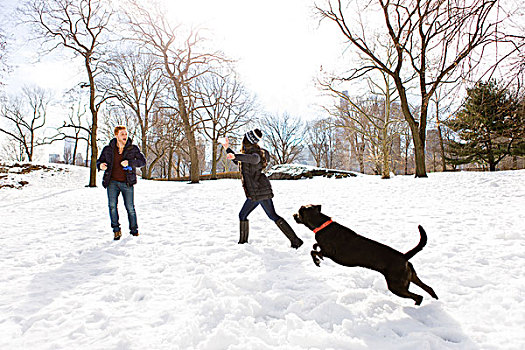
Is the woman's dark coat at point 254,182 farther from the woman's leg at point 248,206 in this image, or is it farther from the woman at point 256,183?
the woman's leg at point 248,206

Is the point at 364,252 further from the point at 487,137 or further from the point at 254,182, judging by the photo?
the point at 487,137

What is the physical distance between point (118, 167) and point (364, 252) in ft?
14.6

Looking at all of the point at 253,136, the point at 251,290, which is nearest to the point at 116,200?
the point at 253,136

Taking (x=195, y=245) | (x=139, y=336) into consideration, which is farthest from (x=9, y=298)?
(x=195, y=245)

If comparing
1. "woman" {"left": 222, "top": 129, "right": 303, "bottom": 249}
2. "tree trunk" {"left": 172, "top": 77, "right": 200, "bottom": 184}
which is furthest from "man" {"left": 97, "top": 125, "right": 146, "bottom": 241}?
"tree trunk" {"left": 172, "top": 77, "right": 200, "bottom": 184}

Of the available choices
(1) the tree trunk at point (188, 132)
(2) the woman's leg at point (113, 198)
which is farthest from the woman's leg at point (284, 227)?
(1) the tree trunk at point (188, 132)

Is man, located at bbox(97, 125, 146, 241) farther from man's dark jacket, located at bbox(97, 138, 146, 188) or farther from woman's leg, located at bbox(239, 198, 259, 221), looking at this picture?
woman's leg, located at bbox(239, 198, 259, 221)

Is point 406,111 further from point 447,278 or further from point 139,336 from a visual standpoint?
point 139,336

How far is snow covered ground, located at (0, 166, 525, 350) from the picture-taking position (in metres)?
1.98

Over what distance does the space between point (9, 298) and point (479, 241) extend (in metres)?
6.34

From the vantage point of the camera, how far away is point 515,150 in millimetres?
21625

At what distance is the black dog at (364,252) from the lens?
220 cm

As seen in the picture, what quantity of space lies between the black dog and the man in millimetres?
3461

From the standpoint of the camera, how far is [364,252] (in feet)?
7.78
